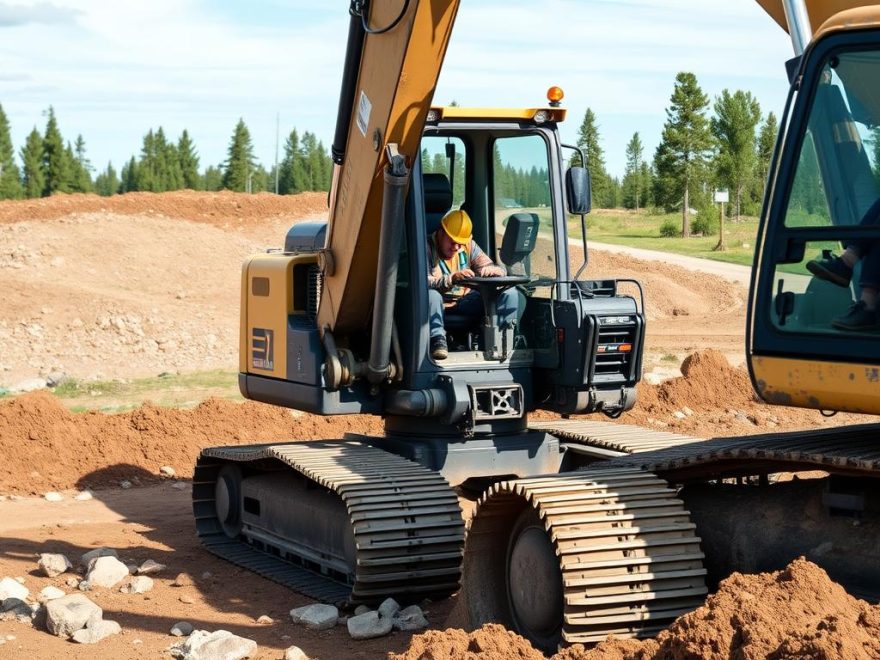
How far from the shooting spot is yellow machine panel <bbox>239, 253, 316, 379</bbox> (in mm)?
8938

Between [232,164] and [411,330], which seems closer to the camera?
[411,330]

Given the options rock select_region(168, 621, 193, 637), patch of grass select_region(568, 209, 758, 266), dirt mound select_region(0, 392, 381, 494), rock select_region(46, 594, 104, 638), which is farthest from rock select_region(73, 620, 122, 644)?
patch of grass select_region(568, 209, 758, 266)

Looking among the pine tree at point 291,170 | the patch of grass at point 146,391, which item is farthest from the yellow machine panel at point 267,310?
the pine tree at point 291,170

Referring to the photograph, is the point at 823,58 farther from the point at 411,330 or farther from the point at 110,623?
the point at 110,623

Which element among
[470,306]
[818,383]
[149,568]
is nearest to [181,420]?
[149,568]

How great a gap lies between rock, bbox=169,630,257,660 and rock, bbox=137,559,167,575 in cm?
203

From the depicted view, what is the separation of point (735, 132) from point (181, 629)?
139ft

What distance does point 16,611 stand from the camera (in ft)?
24.4

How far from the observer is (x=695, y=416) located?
1473 cm

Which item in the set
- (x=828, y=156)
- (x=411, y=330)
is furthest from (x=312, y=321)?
(x=828, y=156)

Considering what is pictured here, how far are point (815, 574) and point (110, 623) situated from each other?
13.6 feet

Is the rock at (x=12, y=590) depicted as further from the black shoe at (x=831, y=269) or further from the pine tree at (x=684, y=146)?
the pine tree at (x=684, y=146)

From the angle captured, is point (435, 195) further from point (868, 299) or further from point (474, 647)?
point (868, 299)

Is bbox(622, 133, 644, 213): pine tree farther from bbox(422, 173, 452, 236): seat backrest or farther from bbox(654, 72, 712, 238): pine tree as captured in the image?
bbox(422, 173, 452, 236): seat backrest
